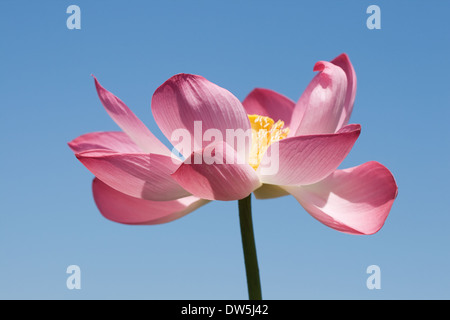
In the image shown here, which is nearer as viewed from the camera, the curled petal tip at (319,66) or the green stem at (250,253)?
the green stem at (250,253)

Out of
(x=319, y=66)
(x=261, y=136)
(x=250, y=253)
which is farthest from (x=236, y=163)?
(x=319, y=66)

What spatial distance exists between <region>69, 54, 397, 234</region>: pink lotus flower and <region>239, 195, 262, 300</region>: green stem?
63 mm

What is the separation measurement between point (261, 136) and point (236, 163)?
32 centimetres

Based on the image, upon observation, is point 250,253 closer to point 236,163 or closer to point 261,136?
point 236,163

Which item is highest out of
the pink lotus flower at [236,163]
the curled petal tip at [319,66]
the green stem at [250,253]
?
the curled petal tip at [319,66]

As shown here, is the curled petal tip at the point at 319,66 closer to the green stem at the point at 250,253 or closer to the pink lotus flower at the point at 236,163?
the pink lotus flower at the point at 236,163

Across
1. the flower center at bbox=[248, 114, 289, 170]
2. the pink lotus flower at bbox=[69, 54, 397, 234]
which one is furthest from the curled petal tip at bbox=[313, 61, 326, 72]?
the flower center at bbox=[248, 114, 289, 170]

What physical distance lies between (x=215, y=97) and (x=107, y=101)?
0.34 meters

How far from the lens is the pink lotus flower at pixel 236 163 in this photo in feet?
3.54

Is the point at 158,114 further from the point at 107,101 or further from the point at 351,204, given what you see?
the point at 351,204

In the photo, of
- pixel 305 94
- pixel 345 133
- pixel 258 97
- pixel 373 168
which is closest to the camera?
pixel 345 133

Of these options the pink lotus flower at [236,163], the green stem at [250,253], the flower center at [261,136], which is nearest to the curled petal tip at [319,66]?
the pink lotus flower at [236,163]
